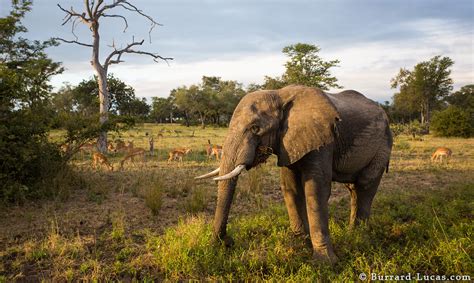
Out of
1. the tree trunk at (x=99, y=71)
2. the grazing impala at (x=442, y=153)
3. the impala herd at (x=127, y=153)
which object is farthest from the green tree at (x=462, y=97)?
the tree trunk at (x=99, y=71)

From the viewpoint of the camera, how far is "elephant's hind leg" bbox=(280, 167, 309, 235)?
5.36m

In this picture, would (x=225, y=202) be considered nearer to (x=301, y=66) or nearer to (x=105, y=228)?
(x=105, y=228)

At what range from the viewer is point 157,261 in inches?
184

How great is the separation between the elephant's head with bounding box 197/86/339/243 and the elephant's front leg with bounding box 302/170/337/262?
0.40 meters

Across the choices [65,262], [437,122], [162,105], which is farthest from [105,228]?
[162,105]

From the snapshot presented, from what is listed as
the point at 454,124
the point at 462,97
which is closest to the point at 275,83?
the point at 454,124

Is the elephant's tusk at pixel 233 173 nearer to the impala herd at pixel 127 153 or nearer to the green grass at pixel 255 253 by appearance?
the green grass at pixel 255 253

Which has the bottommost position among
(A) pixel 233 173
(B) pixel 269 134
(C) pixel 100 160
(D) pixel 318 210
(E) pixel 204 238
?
(E) pixel 204 238

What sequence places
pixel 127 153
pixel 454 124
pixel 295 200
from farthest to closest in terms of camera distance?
pixel 454 124 → pixel 127 153 → pixel 295 200

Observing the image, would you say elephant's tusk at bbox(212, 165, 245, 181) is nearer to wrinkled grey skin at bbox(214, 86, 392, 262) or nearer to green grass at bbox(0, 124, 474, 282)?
wrinkled grey skin at bbox(214, 86, 392, 262)

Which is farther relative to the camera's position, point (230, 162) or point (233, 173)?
point (230, 162)

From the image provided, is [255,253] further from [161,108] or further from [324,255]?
[161,108]

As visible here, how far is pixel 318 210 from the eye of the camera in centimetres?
466

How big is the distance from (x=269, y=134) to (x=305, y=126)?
471 mm
